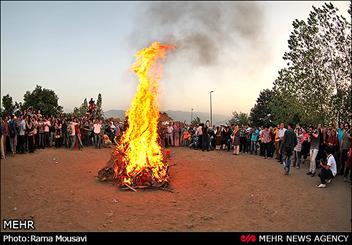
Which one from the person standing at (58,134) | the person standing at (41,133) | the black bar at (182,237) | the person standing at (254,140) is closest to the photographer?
the black bar at (182,237)

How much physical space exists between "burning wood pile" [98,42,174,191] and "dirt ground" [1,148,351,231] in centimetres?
Answer: 55

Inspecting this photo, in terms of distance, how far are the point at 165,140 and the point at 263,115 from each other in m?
37.9

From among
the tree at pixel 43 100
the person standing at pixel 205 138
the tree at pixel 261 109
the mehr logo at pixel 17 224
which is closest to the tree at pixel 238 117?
the tree at pixel 261 109

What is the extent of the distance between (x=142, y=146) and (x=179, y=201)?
3250 mm

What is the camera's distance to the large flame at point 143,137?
12047 mm

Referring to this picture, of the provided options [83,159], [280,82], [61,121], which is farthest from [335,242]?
[280,82]

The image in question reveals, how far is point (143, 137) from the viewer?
12.8 m

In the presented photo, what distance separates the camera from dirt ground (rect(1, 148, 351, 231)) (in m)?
8.30

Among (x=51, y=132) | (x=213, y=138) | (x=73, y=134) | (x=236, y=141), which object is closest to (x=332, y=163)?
(x=236, y=141)

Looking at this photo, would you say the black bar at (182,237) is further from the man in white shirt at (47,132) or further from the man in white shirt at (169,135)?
the man in white shirt at (169,135)

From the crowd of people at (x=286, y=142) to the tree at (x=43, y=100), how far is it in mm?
35049

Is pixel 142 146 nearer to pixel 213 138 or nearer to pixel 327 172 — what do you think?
pixel 327 172

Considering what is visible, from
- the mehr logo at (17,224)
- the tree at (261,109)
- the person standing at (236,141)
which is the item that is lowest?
the mehr logo at (17,224)

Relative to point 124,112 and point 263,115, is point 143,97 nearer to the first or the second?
point 124,112
